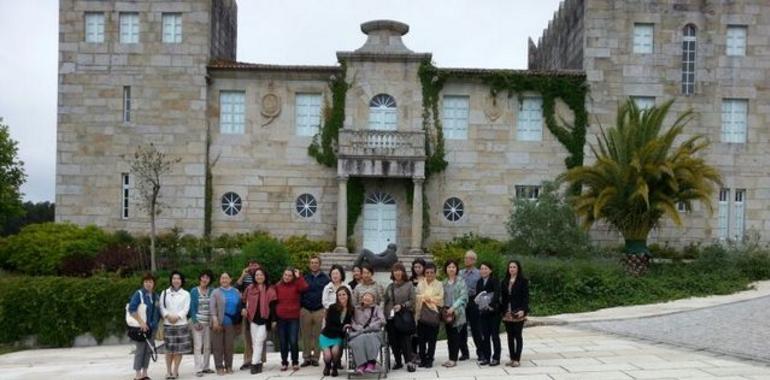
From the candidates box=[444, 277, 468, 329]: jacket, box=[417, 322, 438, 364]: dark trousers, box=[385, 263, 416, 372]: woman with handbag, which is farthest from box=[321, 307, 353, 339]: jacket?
box=[444, 277, 468, 329]: jacket

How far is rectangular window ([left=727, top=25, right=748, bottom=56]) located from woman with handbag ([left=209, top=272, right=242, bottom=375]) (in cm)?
2202

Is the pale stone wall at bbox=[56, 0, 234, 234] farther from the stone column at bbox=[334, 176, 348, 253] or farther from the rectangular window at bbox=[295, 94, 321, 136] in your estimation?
the stone column at bbox=[334, 176, 348, 253]

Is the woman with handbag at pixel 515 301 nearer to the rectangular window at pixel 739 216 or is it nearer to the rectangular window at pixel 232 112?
the rectangular window at pixel 232 112

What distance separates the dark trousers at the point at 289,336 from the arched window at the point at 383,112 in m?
15.9

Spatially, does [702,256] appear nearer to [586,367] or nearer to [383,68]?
[383,68]

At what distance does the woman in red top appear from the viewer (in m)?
12.3

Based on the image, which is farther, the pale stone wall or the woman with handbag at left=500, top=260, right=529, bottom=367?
the pale stone wall

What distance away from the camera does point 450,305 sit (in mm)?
12016

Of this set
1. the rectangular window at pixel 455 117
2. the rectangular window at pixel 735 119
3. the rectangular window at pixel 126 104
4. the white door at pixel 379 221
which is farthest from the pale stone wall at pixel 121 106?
the rectangular window at pixel 735 119

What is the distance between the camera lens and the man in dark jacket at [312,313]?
1255cm

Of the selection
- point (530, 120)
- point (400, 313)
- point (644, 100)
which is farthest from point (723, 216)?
point (400, 313)

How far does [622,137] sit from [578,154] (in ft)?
13.4

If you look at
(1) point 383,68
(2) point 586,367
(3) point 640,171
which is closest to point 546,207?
(3) point 640,171

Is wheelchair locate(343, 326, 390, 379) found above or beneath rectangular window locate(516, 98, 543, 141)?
beneath
